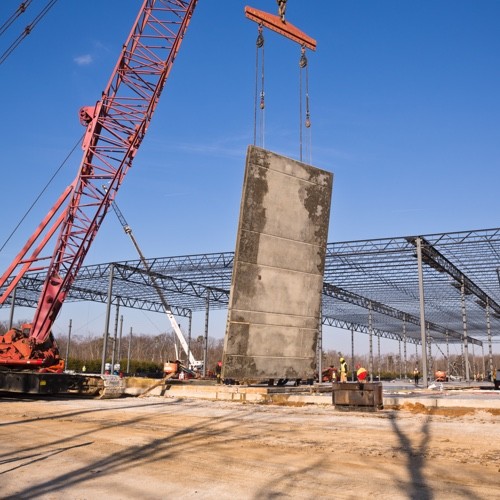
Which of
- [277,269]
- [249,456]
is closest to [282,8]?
[277,269]

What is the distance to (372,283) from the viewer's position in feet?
128

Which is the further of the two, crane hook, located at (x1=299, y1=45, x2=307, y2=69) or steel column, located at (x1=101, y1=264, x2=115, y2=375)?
steel column, located at (x1=101, y1=264, x2=115, y2=375)

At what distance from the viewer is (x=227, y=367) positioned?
18156mm

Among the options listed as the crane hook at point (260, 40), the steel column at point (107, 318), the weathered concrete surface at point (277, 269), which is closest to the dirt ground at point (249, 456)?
the weathered concrete surface at point (277, 269)

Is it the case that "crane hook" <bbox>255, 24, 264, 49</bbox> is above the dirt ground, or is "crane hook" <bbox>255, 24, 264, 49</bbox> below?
above

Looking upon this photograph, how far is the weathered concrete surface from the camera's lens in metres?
18.4

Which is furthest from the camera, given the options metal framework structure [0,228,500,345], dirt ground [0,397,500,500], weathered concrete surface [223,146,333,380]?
metal framework structure [0,228,500,345]

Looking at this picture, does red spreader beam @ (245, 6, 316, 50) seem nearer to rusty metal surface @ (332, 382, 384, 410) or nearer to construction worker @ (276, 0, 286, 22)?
construction worker @ (276, 0, 286, 22)

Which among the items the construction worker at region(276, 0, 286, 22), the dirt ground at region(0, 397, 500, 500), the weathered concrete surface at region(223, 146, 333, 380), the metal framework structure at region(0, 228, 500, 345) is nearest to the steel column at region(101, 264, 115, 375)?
the metal framework structure at region(0, 228, 500, 345)

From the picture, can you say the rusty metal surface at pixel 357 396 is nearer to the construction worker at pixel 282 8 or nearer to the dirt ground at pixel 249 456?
the dirt ground at pixel 249 456

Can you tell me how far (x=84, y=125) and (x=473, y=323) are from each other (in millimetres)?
49320

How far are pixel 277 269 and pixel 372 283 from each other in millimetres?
21451

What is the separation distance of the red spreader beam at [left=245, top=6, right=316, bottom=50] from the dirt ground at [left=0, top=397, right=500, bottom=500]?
41.4 feet

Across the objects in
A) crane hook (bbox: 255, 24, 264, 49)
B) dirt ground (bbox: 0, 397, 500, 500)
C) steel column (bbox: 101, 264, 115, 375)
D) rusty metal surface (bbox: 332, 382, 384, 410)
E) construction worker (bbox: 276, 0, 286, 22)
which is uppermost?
construction worker (bbox: 276, 0, 286, 22)
